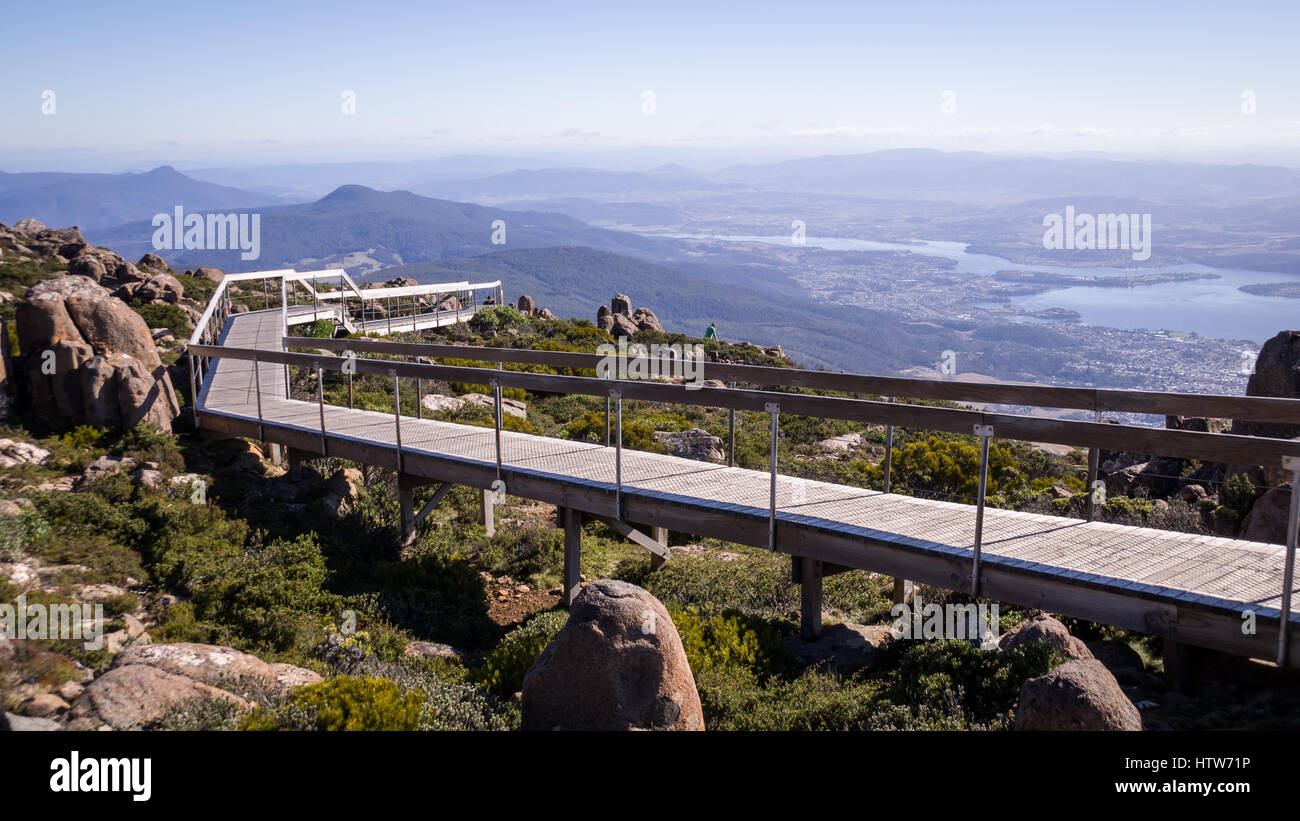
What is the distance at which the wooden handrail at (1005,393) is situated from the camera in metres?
7.43

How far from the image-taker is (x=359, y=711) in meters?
5.37

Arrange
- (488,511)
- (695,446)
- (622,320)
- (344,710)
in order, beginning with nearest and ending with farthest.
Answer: (344,710) < (488,511) < (695,446) < (622,320)

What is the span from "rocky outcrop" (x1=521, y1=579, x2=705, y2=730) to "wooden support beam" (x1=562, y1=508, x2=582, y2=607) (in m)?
3.61

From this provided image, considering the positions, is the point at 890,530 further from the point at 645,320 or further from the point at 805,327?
the point at 805,327

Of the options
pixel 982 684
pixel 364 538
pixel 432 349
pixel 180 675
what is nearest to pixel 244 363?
pixel 432 349

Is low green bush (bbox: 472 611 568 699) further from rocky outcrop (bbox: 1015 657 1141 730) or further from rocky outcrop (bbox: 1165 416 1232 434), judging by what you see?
rocky outcrop (bbox: 1165 416 1232 434)

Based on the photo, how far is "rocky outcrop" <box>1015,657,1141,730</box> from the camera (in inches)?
183

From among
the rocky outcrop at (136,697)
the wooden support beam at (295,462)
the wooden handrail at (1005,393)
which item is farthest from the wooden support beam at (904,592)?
the wooden support beam at (295,462)

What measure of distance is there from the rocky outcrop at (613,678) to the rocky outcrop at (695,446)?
7616 millimetres

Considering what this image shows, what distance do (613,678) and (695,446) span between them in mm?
8456

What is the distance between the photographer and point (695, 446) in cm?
1389
